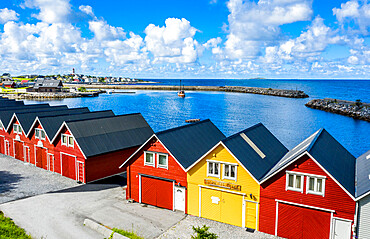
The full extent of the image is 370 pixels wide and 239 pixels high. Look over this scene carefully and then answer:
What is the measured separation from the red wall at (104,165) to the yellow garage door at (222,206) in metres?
15.3

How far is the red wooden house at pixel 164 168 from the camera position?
83.9 feet

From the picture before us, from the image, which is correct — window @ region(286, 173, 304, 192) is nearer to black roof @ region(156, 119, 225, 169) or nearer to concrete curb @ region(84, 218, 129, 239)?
black roof @ region(156, 119, 225, 169)

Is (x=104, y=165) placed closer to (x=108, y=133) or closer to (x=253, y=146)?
(x=108, y=133)

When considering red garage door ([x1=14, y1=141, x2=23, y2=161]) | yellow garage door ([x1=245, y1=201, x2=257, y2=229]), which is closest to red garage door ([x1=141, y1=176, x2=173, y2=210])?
yellow garage door ([x1=245, y1=201, x2=257, y2=229])

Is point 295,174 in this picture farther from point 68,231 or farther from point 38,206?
point 38,206

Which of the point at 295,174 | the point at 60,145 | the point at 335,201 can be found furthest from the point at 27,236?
the point at 335,201

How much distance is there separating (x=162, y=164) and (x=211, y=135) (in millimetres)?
8566

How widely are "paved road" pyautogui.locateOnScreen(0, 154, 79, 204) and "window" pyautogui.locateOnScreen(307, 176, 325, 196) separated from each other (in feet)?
82.9

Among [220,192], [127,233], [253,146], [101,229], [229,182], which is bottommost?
[101,229]

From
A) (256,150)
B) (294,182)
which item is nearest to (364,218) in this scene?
(294,182)

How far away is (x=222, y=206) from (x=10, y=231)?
52.8 feet

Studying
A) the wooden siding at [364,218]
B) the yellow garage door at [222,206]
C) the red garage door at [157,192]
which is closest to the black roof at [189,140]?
the red garage door at [157,192]

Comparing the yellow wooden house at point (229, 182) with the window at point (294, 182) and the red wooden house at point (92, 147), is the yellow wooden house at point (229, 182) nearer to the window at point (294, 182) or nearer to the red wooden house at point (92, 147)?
the window at point (294, 182)

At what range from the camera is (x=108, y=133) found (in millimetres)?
36844
